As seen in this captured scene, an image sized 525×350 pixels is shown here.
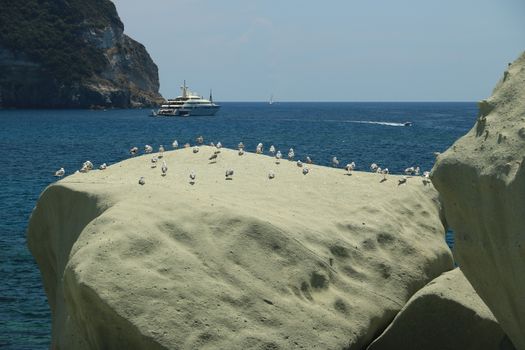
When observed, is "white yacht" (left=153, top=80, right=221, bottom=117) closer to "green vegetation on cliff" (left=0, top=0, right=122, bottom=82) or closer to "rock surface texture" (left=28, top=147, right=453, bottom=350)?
"green vegetation on cliff" (left=0, top=0, right=122, bottom=82)

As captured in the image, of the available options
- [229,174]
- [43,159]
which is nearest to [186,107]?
[43,159]

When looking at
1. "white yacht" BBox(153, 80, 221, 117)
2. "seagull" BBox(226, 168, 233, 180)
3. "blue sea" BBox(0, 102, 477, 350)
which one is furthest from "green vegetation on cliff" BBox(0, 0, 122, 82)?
"seagull" BBox(226, 168, 233, 180)

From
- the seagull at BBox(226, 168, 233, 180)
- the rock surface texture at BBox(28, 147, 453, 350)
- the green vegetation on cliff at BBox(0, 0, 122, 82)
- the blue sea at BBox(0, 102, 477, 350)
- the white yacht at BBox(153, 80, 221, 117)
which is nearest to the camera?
the rock surface texture at BBox(28, 147, 453, 350)

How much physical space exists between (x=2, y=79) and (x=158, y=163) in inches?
5957

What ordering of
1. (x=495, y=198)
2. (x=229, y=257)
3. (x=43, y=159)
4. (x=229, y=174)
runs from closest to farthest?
(x=495, y=198) → (x=229, y=257) → (x=229, y=174) → (x=43, y=159)

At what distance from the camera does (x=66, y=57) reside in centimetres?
16962

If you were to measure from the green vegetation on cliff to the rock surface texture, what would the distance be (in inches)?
6177

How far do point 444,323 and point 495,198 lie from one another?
4331 millimetres

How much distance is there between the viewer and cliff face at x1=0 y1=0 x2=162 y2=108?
16262 centimetres

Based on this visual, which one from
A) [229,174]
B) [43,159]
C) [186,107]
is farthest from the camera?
[186,107]

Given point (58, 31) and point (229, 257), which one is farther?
point (58, 31)

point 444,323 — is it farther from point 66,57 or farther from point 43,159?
point 66,57

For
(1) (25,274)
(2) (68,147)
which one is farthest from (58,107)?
(1) (25,274)

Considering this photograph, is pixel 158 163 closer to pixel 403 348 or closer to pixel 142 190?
pixel 142 190
